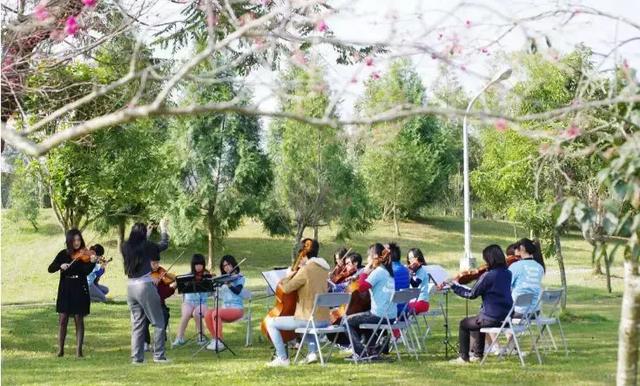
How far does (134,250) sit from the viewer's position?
1127 centimetres

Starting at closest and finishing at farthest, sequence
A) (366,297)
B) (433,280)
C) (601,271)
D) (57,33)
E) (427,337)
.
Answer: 1. (57,33)
2. (366,297)
3. (433,280)
4. (427,337)
5. (601,271)

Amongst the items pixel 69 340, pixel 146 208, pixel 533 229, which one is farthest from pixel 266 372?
pixel 146 208

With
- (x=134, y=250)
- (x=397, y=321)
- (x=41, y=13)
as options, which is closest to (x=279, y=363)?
(x=397, y=321)

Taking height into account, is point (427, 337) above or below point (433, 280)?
below

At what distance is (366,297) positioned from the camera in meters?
11.8

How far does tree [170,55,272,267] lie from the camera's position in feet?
125

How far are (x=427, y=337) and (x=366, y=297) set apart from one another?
2571 mm

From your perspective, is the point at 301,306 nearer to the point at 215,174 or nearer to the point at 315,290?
the point at 315,290

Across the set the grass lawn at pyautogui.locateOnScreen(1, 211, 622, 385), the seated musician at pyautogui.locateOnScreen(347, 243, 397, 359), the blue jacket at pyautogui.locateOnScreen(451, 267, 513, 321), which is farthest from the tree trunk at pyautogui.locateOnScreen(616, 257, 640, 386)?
the seated musician at pyautogui.locateOnScreen(347, 243, 397, 359)

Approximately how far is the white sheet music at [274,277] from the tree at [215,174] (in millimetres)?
25672

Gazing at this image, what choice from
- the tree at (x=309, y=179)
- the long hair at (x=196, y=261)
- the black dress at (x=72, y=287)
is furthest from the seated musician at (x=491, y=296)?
the tree at (x=309, y=179)

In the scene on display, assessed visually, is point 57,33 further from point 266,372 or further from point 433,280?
point 433,280

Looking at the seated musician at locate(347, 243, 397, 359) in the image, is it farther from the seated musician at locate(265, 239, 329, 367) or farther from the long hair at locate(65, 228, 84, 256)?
the long hair at locate(65, 228, 84, 256)

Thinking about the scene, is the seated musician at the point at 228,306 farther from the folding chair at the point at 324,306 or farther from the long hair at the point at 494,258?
the long hair at the point at 494,258
